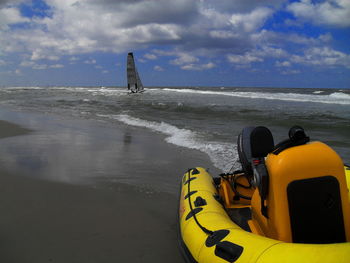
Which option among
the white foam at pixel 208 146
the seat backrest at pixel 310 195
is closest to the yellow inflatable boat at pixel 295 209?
the seat backrest at pixel 310 195

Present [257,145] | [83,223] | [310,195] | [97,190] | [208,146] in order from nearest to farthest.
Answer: [310,195] → [257,145] → [83,223] → [97,190] → [208,146]

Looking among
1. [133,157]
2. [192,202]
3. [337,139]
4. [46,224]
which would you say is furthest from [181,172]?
[337,139]

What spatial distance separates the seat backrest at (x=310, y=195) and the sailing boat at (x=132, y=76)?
101 ft

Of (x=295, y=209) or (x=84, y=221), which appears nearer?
(x=295, y=209)

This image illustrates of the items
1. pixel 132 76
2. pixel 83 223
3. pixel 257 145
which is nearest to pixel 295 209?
pixel 257 145

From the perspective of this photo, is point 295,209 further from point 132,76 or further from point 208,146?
point 132,76

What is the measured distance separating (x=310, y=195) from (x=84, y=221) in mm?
2212

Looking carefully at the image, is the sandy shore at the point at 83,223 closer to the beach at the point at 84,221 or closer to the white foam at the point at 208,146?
the beach at the point at 84,221

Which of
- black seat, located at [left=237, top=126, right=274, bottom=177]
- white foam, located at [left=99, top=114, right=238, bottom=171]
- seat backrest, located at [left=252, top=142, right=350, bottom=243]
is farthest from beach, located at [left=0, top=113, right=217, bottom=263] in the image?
white foam, located at [left=99, top=114, right=238, bottom=171]

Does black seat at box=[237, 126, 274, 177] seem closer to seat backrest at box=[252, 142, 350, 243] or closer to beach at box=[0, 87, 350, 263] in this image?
seat backrest at box=[252, 142, 350, 243]

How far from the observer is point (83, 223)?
3.08m

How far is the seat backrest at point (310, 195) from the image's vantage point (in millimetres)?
1851

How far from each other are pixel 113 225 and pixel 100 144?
3888 millimetres

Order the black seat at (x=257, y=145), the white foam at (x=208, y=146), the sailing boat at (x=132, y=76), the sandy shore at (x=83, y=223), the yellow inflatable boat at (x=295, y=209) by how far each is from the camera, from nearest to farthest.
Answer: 1. the yellow inflatable boat at (x=295, y=209)
2. the sandy shore at (x=83, y=223)
3. the black seat at (x=257, y=145)
4. the white foam at (x=208, y=146)
5. the sailing boat at (x=132, y=76)
